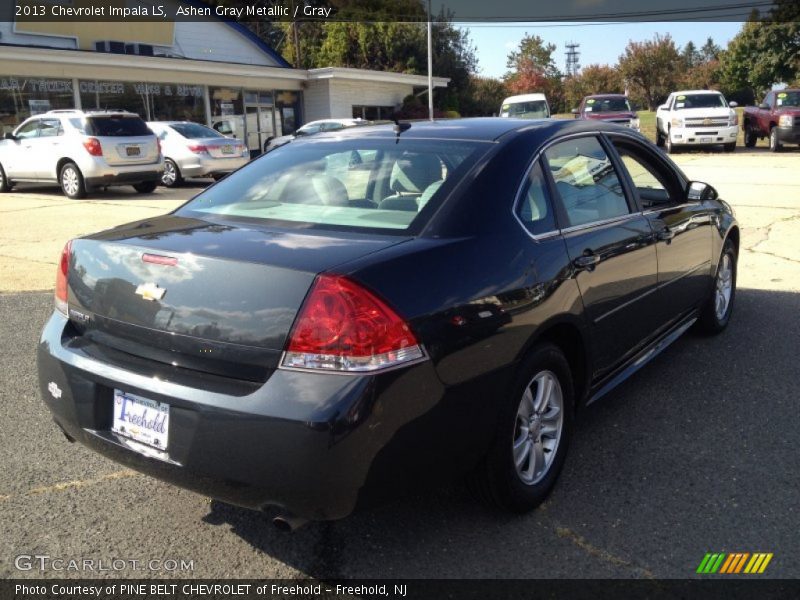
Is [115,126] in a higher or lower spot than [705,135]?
higher

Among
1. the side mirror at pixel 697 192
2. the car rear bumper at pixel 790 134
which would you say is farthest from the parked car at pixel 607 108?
the side mirror at pixel 697 192

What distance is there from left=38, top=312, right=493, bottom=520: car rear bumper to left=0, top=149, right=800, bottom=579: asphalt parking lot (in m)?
0.27

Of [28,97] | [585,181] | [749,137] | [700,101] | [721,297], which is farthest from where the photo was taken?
[749,137]

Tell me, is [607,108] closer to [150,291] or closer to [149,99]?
[149,99]

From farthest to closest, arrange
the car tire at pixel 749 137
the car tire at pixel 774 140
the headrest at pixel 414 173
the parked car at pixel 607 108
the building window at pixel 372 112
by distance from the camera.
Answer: the building window at pixel 372 112
the car tire at pixel 749 137
the parked car at pixel 607 108
the car tire at pixel 774 140
the headrest at pixel 414 173

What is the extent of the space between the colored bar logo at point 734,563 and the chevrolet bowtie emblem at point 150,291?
2.21 meters

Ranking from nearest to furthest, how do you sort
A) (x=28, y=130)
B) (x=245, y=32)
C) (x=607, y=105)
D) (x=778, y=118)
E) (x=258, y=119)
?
(x=28, y=130)
(x=778, y=118)
(x=607, y=105)
(x=258, y=119)
(x=245, y=32)

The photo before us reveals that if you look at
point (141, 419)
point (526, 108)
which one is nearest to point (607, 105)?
point (526, 108)

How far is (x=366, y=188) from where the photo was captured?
11.4 feet

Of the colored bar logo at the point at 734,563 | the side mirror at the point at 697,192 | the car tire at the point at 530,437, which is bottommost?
the colored bar logo at the point at 734,563

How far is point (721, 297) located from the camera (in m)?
5.62

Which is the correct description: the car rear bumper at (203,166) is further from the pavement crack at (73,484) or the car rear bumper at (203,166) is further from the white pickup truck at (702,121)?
the pavement crack at (73,484)

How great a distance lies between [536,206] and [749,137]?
25913 mm

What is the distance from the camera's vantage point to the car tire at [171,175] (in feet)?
58.1
